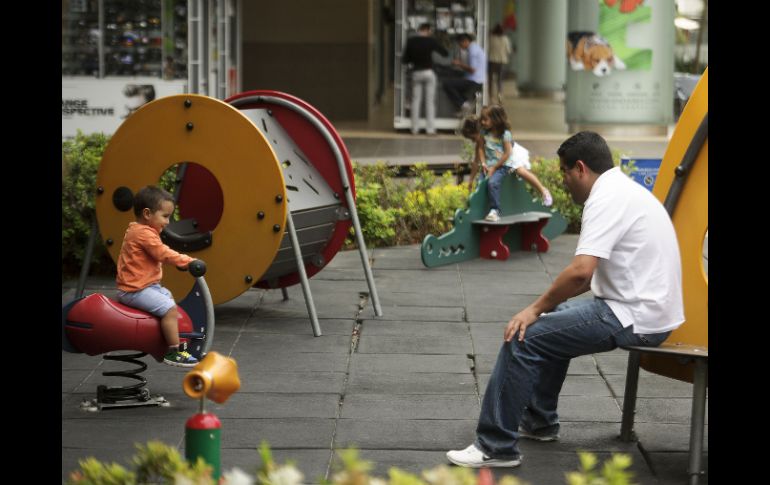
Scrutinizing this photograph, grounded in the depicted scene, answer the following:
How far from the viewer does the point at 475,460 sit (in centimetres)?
522

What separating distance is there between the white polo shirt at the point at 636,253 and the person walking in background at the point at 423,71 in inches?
651

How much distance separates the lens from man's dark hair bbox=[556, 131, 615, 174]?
526 cm

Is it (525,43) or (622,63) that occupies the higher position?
(525,43)

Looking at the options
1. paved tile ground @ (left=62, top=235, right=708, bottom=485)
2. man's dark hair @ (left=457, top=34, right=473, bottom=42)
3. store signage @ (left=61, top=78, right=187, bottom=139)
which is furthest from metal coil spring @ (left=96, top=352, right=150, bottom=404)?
man's dark hair @ (left=457, top=34, right=473, bottom=42)

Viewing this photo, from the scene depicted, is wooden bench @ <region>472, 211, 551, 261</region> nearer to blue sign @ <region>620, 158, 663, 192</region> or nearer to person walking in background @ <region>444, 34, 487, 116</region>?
blue sign @ <region>620, 158, 663, 192</region>

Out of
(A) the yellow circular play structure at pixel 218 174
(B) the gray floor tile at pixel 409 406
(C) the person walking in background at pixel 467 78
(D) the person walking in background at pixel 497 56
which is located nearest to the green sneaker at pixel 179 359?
(B) the gray floor tile at pixel 409 406

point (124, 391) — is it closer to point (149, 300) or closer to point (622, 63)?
point (149, 300)

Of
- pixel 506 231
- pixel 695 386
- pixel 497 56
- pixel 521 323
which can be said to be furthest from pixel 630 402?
pixel 497 56

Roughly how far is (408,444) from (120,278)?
6.01 feet

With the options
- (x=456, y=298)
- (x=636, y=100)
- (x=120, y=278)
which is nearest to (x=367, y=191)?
(x=456, y=298)

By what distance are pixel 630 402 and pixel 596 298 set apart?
0.66 meters

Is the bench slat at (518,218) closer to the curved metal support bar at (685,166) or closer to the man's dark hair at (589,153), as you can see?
the curved metal support bar at (685,166)
